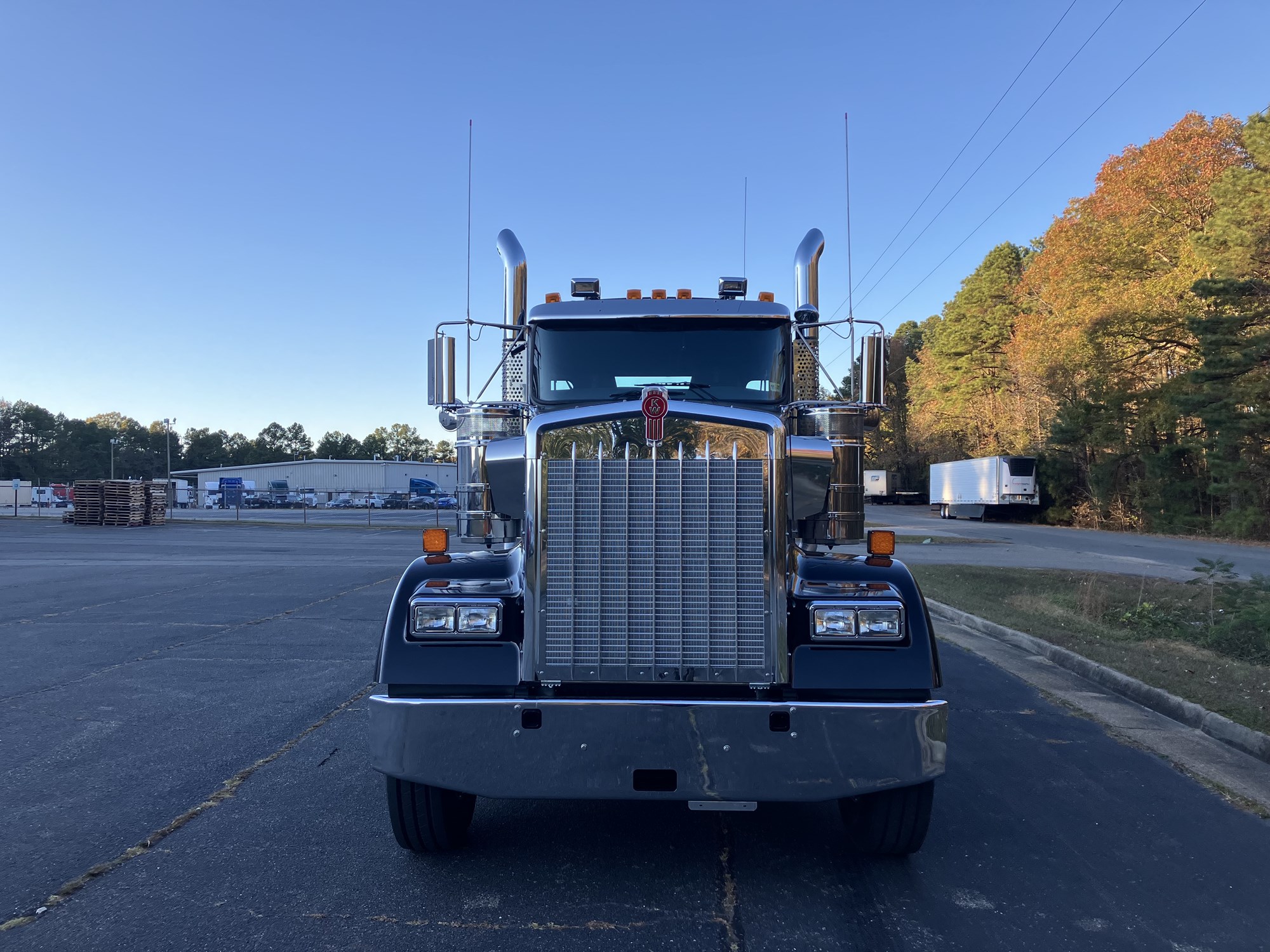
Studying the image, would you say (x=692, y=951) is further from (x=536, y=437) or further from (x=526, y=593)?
(x=536, y=437)

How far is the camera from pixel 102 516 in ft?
135

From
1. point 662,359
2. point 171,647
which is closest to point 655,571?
point 662,359

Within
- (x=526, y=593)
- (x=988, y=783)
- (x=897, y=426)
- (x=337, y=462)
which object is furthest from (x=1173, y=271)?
(x=337, y=462)

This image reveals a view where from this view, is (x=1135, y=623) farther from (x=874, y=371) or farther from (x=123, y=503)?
(x=123, y=503)

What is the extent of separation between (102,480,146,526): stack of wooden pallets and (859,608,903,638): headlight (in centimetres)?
4404

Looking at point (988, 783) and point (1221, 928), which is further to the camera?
point (988, 783)

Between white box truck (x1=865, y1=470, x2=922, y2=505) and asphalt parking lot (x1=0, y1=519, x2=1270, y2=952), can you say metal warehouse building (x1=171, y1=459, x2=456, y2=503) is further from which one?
asphalt parking lot (x1=0, y1=519, x2=1270, y2=952)

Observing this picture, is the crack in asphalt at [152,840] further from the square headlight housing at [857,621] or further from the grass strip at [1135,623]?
the grass strip at [1135,623]

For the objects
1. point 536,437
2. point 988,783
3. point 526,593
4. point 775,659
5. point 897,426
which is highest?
point 897,426

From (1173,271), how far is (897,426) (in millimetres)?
43518

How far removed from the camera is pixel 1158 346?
34.4 m

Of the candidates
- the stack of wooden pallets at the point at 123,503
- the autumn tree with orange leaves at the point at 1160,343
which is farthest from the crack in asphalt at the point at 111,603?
the stack of wooden pallets at the point at 123,503

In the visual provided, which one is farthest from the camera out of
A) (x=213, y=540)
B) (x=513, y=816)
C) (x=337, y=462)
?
(x=337, y=462)

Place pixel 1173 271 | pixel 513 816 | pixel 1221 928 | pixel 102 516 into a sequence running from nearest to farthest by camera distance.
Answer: pixel 1221 928 → pixel 513 816 → pixel 1173 271 → pixel 102 516
